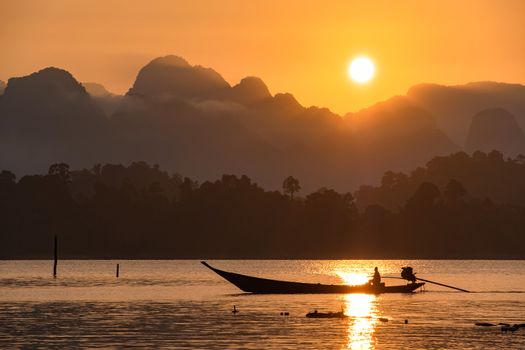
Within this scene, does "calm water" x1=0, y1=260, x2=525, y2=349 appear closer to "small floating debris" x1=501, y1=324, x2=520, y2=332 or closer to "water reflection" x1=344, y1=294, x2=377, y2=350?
"water reflection" x1=344, y1=294, x2=377, y2=350

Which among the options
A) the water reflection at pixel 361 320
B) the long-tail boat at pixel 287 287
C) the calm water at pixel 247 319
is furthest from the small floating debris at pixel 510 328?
the long-tail boat at pixel 287 287

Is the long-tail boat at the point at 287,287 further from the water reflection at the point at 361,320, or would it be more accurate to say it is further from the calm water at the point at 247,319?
the water reflection at the point at 361,320

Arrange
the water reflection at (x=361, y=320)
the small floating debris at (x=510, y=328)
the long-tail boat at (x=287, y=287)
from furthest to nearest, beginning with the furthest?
the long-tail boat at (x=287, y=287)
the small floating debris at (x=510, y=328)
the water reflection at (x=361, y=320)

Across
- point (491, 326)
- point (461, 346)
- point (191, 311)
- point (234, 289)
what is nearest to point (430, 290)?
point (234, 289)

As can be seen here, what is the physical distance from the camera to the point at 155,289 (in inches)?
5344

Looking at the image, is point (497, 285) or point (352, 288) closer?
point (352, 288)

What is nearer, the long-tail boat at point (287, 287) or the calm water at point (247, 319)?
the calm water at point (247, 319)

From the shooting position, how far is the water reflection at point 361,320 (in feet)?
225

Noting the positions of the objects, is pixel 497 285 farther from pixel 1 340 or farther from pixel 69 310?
pixel 1 340

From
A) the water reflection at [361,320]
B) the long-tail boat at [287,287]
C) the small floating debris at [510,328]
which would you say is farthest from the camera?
the long-tail boat at [287,287]

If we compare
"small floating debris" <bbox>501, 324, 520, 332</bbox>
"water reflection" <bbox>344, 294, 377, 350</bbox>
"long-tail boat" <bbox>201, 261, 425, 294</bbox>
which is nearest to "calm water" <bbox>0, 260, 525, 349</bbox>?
"water reflection" <bbox>344, 294, 377, 350</bbox>

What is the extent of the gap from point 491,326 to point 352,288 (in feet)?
101

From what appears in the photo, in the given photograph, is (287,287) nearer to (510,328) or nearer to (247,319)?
(247,319)

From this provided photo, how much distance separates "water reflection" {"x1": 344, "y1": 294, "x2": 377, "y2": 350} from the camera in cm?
6869
